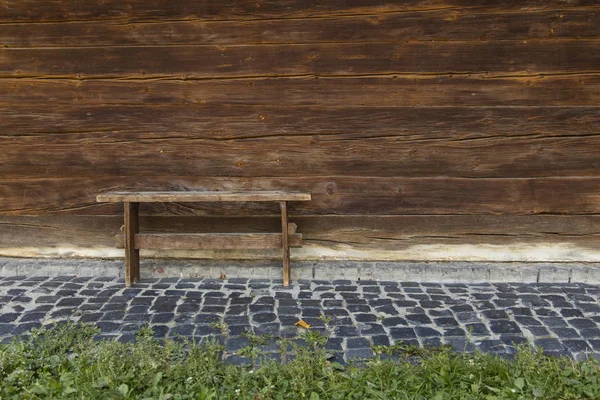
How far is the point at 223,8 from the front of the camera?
3900 mm

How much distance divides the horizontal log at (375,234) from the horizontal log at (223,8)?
1665mm

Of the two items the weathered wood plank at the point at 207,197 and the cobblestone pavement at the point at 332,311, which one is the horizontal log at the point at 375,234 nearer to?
the cobblestone pavement at the point at 332,311

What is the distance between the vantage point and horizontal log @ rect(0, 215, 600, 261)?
13.2 feet

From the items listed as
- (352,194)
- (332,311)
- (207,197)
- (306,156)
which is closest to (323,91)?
(306,156)

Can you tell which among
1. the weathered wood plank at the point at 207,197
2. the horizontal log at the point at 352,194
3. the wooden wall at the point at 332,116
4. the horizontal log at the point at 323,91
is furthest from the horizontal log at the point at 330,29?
the weathered wood plank at the point at 207,197

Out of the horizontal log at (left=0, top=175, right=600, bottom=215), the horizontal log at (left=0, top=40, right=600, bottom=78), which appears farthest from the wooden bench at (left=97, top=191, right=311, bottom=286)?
the horizontal log at (left=0, top=40, right=600, bottom=78)

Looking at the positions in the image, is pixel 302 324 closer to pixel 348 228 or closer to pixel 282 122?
pixel 348 228

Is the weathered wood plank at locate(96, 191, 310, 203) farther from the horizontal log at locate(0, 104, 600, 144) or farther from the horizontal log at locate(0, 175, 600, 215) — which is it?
the horizontal log at locate(0, 104, 600, 144)

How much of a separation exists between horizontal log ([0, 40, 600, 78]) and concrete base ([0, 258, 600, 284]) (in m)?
1.59

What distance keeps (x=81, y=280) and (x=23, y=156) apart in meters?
1.17

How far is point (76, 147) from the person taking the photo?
13.3 feet

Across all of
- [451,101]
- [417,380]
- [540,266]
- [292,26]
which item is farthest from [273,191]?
[540,266]

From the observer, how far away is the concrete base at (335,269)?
13.0ft

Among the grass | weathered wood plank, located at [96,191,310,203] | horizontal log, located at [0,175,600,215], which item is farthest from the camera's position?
horizontal log, located at [0,175,600,215]
